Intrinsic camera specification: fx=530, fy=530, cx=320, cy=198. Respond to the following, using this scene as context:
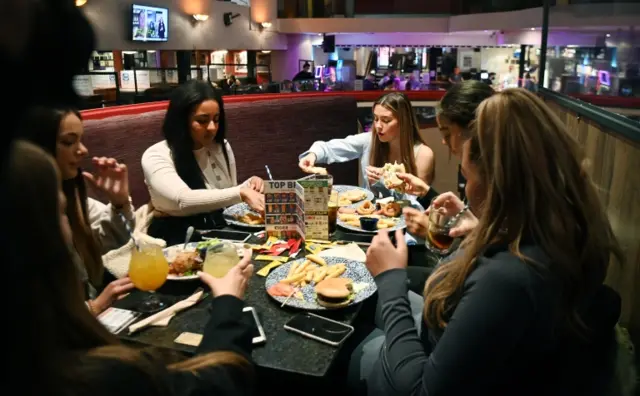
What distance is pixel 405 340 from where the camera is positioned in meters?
1.42

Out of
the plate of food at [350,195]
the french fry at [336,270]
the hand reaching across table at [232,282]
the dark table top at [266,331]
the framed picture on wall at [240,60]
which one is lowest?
the dark table top at [266,331]

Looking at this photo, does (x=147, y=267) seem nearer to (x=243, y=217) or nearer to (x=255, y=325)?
(x=255, y=325)

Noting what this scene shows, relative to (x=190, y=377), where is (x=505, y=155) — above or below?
above

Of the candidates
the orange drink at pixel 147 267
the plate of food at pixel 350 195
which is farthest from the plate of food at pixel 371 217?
the orange drink at pixel 147 267

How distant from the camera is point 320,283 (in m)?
1.74

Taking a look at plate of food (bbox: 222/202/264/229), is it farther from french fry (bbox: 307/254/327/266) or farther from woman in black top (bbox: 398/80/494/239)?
woman in black top (bbox: 398/80/494/239)

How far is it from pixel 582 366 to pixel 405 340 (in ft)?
1.41

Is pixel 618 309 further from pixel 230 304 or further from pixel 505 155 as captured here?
pixel 230 304

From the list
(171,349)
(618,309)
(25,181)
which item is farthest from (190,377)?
(618,309)

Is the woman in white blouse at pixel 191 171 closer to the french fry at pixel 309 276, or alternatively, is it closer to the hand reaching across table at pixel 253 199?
the hand reaching across table at pixel 253 199

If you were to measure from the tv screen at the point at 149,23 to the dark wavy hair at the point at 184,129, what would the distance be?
6.79 m

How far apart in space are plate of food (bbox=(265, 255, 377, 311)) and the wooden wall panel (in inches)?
30.1

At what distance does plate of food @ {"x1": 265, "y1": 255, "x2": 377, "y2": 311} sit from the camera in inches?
64.7

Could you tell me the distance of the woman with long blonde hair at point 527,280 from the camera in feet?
3.79
